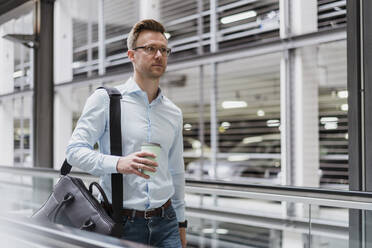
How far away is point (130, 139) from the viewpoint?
185cm

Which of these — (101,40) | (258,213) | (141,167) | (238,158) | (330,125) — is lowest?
(258,213)

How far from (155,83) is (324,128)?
15.3 ft

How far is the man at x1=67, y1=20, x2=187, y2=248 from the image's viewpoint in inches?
71.6

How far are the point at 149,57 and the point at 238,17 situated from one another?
5593 millimetres

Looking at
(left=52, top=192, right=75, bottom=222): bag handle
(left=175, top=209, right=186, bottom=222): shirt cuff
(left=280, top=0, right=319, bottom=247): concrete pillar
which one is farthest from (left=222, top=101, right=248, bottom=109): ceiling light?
(left=52, top=192, right=75, bottom=222): bag handle

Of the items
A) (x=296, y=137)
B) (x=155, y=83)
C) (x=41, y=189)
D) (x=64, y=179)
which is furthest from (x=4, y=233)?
(x=296, y=137)

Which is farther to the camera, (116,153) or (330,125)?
(330,125)

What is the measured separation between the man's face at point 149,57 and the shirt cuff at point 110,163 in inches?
15.1

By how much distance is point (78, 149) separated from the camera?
1.80m

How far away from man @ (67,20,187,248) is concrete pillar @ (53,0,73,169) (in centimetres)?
859

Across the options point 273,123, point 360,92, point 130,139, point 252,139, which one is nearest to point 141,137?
point 130,139

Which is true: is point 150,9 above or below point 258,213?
above

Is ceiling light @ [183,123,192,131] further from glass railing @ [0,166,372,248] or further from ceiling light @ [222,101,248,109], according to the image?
glass railing @ [0,166,372,248]

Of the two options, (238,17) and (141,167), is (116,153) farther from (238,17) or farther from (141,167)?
(238,17)
